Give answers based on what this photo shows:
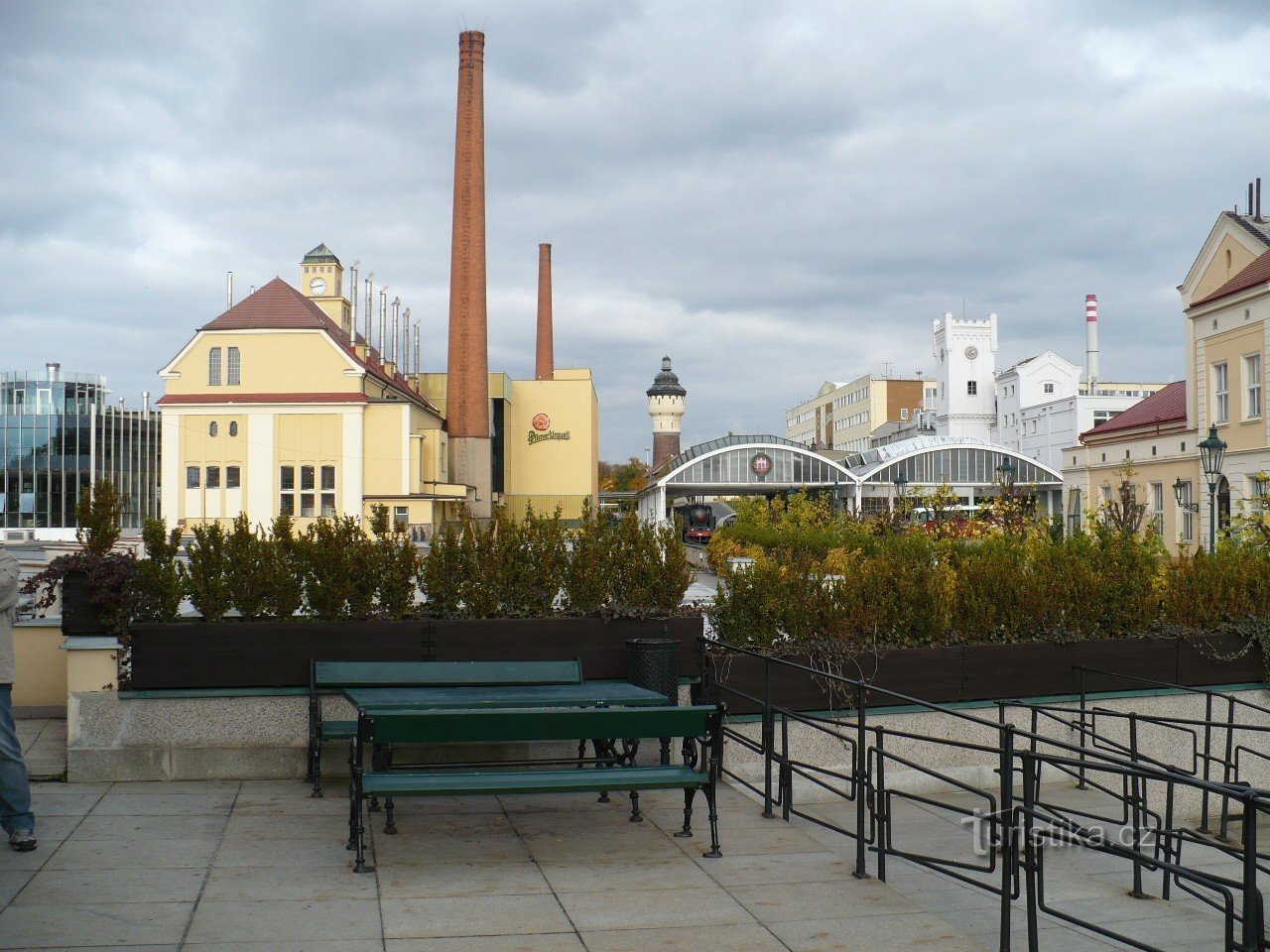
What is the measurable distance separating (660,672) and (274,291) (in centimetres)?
5371

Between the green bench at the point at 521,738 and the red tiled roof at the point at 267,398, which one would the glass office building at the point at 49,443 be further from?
the green bench at the point at 521,738

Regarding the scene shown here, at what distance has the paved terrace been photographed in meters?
5.46

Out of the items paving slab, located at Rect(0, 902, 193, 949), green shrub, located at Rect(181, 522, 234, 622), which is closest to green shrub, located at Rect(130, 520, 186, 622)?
green shrub, located at Rect(181, 522, 234, 622)

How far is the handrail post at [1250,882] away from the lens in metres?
4.20

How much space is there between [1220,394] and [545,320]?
5294 cm

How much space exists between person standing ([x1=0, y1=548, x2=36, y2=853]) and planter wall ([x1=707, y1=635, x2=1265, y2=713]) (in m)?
4.89

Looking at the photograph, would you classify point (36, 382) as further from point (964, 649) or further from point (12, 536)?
point (964, 649)

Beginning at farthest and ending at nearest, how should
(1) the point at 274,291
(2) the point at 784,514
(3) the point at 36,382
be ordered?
(3) the point at 36,382, (1) the point at 274,291, (2) the point at 784,514

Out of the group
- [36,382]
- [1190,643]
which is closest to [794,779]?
[1190,643]

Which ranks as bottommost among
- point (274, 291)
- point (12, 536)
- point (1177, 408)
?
point (12, 536)

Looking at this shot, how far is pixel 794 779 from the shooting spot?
32.0ft

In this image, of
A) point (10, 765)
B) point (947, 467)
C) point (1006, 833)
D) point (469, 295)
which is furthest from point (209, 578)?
point (947, 467)

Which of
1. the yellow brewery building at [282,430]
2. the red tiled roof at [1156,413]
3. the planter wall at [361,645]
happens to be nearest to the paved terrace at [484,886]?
the planter wall at [361,645]

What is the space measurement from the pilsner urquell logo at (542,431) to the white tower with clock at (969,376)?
47.4 m
